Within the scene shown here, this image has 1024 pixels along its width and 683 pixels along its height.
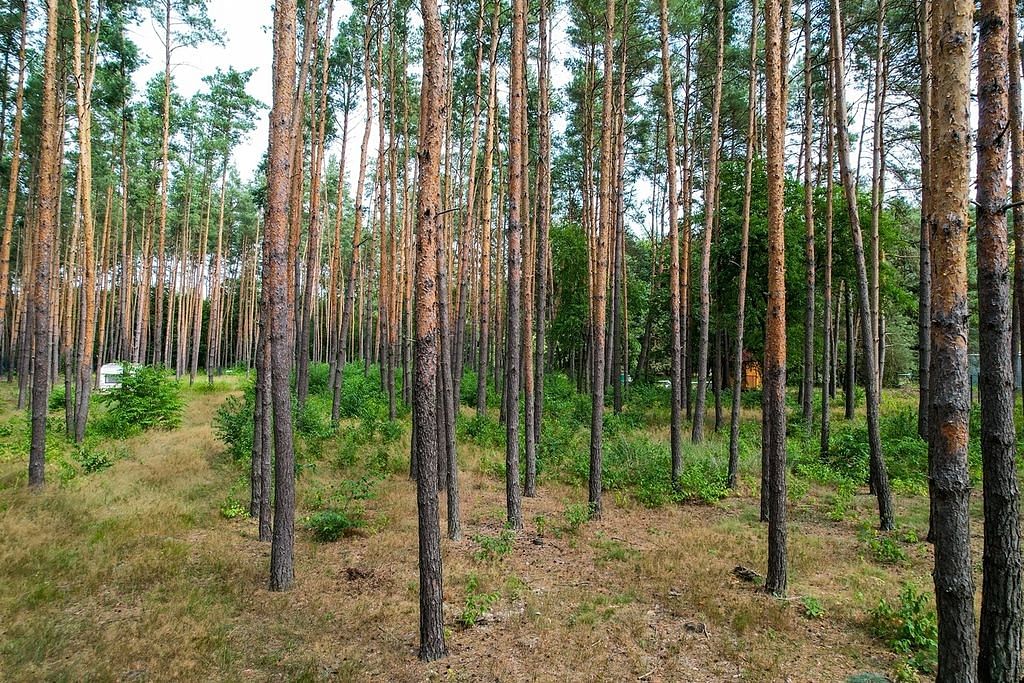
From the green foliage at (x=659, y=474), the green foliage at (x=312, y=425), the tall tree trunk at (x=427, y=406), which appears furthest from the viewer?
the green foliage at (x=312, y=425)

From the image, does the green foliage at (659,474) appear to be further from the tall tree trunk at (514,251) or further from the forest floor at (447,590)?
the tall tree trunk at (514,251)

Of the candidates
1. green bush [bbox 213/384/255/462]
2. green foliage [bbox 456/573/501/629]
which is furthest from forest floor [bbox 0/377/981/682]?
green bush [bbox 213/384/255/462]

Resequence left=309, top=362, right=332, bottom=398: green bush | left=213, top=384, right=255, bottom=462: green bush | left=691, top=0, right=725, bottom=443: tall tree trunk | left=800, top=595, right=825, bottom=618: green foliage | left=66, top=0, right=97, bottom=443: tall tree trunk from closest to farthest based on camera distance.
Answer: left=800, top=595, right=825, bottom=618: green foliage → left=691, top=0, right=725, bottom=443: tall tree trunk → left=66, top=0, right=97, bottom=443: tall tree trunk → left=213, top=384, right=255, bottom=462: green bush → left=309, top=362, right=332, bottom=398: green bush

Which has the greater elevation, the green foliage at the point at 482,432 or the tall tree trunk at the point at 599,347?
the tall tree trunk at the point at 599,347

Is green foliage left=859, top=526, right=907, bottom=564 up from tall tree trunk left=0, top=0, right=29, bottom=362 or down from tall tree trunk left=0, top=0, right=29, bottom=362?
down

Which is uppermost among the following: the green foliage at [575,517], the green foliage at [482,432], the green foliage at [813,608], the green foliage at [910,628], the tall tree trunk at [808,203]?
the tall tree trunk at [808,203]

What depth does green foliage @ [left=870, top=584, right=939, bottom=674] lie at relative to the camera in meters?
4.77

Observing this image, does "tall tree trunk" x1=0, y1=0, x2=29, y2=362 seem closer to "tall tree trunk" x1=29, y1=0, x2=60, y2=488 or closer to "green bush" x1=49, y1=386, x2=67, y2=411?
"tall tree trunk" x1=29, y1=0, x2=60, y2=488

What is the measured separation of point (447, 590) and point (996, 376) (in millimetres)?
6065

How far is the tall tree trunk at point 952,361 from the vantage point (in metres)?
3.64

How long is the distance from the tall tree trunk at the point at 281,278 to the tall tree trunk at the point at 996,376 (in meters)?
7.10

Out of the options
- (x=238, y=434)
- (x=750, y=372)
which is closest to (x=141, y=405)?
(x=238, y=434)

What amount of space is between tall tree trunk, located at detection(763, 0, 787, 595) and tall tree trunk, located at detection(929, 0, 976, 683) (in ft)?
8.25

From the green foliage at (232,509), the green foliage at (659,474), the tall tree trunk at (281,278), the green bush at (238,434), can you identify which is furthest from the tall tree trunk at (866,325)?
the green bush at (238,434)
